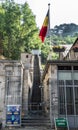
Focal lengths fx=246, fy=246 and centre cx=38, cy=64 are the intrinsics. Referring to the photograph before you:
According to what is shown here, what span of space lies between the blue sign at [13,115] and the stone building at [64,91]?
2.58 meters

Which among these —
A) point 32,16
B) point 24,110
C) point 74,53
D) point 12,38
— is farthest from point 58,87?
point 32,16

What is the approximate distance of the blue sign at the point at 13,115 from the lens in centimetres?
A: 1933

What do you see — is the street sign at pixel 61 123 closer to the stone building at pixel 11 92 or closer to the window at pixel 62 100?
the window at pixel 62 100

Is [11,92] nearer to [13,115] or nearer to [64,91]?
[13,115]

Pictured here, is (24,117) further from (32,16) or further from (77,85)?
(32,16)

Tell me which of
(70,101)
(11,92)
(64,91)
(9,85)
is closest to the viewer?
(70,101)

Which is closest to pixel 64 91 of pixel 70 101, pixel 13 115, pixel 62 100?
pixel 62 100

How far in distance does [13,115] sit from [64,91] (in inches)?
177

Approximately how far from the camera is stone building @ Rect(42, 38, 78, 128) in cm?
1936

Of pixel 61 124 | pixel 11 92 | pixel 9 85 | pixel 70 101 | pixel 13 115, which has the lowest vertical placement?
pixel 61 124

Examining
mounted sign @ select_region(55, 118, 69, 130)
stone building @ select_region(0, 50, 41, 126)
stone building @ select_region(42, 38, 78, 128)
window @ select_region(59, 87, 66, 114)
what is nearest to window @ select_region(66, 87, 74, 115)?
stone building @ select_region(42, 38, 78, 128)

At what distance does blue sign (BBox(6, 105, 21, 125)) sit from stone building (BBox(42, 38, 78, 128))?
2576 millimetres

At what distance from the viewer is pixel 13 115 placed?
1948 centimetres

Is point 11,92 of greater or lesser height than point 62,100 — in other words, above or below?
above
